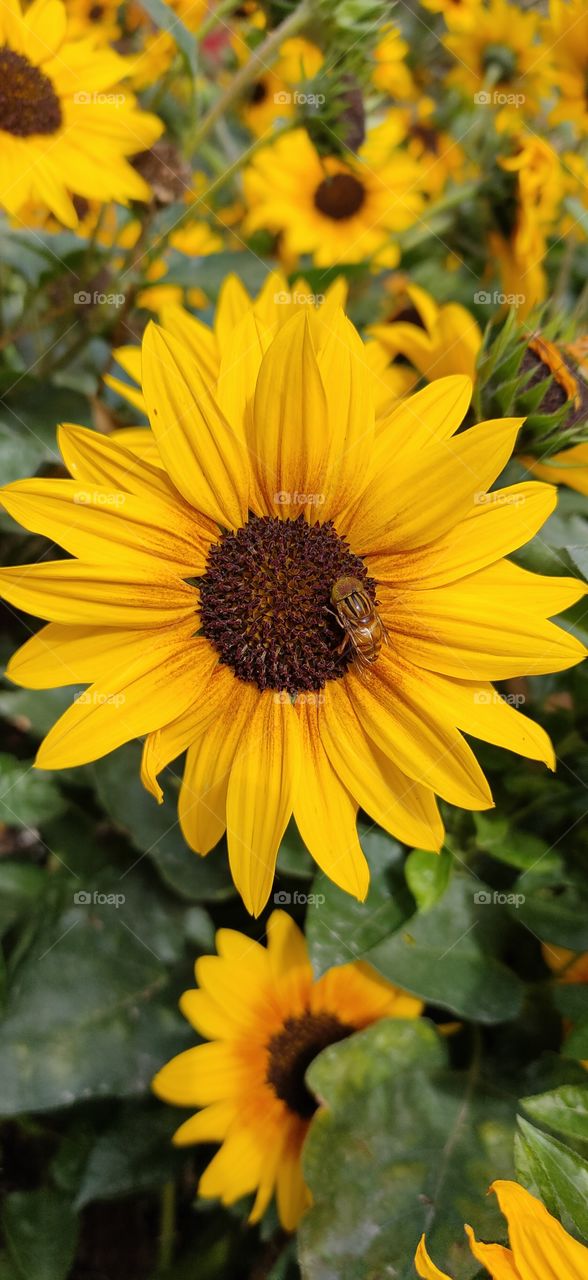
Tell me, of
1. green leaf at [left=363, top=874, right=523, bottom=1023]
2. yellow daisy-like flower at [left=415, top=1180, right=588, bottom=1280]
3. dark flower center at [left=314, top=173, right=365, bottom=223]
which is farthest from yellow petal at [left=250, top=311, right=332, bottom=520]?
dark flower center at [left=314, top=173, right=365, bottom=223]

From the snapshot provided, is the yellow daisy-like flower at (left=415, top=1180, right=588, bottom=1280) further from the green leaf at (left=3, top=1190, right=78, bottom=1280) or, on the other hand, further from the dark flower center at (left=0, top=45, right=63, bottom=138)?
the dark flower center at (left=0, top=45, right=63, bottom=138)

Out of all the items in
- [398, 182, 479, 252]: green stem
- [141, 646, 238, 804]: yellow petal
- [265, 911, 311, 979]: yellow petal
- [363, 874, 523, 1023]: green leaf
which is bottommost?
[363, 874, 523, 1023]: green leaf

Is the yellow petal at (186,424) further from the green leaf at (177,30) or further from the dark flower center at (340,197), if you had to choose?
the dark flower center at (340,197)

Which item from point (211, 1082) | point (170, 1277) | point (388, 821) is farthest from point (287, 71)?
point (170, 1277)

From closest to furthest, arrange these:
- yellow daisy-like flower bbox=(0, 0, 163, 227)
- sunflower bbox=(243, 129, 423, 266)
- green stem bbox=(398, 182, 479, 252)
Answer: yellow daisy-like flower bbox=(0, 0, 163, 227) → green stem bbox=(398, 182, 479, 252) → sunflower bbox=(243, 129, 423, 266)

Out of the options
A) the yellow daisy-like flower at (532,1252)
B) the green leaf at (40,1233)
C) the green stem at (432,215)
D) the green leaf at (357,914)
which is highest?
the green stem at (432,215)

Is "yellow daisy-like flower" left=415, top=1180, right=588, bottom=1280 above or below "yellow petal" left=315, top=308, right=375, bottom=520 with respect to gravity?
below

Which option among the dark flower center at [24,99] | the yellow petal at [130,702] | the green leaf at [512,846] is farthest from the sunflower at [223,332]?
the green leaf at [512,846]
